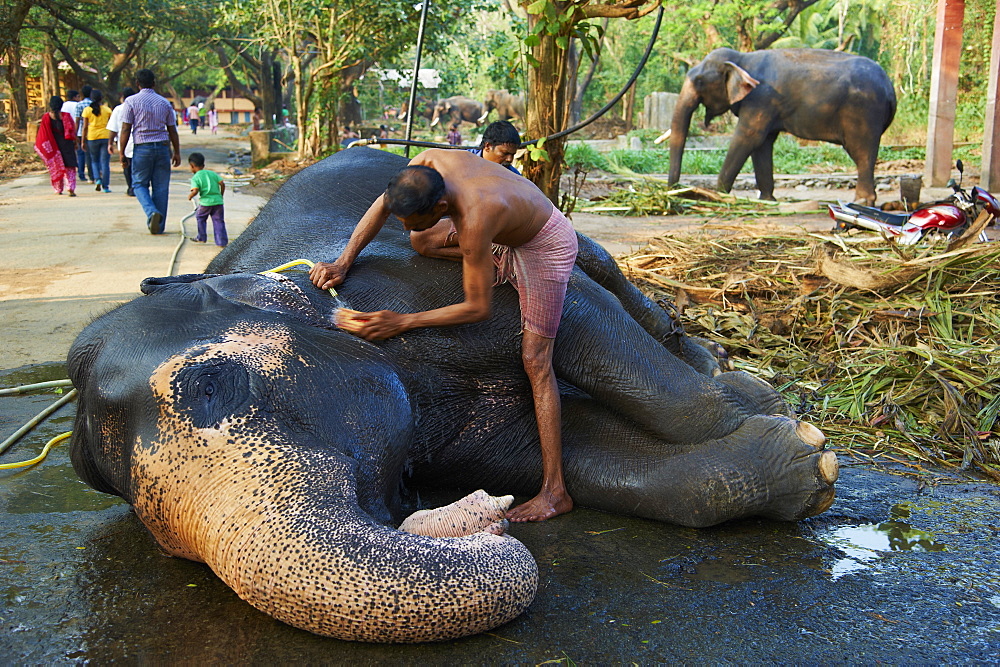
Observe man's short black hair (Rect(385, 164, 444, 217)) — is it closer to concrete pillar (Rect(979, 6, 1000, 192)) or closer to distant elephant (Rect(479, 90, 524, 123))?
concrete pillar (Rect(979, 6, 1000, 192))

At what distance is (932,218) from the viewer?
265 inches

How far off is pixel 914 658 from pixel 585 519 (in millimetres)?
1098

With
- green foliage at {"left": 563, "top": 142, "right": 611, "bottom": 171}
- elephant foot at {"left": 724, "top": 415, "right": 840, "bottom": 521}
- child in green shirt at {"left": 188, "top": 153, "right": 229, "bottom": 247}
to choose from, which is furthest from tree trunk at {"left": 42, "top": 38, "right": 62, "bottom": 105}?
elephant foot at {"left": 724, "top": 415, "right": 840, "bottom": 521}

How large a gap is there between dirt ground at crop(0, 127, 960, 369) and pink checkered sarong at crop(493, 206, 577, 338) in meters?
2.57

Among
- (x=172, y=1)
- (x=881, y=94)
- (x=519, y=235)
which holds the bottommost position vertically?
(x=519, y=235)

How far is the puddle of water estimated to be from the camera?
8.80 feet

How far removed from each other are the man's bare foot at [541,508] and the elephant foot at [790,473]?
0.57m

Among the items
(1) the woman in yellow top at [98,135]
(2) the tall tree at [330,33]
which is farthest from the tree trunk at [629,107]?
(1) the woman in yellow top at [98,135]

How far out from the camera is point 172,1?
25.1 meters

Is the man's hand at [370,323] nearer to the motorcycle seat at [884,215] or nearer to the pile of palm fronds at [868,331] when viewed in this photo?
the pile of palm fronds at [868,331]

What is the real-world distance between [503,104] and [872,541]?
35777 millimetres

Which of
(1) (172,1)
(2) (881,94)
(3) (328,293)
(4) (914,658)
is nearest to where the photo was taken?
(4) (914,658)

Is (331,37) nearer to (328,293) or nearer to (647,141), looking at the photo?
(647,141)

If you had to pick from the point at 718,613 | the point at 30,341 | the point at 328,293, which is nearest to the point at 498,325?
the point at 328,293
